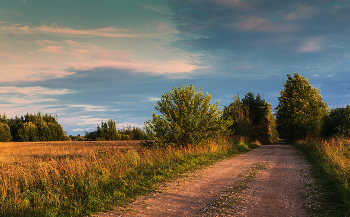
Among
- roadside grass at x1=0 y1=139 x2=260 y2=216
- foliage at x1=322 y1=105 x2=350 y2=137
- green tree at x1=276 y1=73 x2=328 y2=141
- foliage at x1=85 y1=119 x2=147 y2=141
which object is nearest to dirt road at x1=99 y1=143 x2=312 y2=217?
roadside grass at x1=0 y1=139 x2=260 y2=216

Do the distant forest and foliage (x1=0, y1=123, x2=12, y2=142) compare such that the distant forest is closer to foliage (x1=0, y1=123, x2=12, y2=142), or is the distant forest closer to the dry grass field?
foliage (x1=0, y1=123, x2=12, y2=142)

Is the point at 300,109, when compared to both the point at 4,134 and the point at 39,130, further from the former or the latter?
the point at 4,134

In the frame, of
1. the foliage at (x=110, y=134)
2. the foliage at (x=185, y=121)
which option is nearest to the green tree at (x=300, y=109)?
the foliage at (x=185, y=121)

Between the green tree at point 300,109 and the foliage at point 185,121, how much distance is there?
25.0 metres

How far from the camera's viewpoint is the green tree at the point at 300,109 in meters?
37.7

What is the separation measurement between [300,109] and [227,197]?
3728 cm

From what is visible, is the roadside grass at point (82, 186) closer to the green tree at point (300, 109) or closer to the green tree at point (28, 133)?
the green tree at point (300, 109)

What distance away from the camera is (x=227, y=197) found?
7254 millimetres

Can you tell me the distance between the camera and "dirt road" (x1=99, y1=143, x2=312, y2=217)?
6121mm

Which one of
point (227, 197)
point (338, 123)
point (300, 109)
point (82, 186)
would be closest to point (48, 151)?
point (82, 186)

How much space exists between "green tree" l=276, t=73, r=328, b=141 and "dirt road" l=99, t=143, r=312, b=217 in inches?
1240

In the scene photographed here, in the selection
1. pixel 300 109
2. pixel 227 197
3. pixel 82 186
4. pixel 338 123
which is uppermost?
pixel 300 109

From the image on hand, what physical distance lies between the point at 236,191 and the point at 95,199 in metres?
4.81

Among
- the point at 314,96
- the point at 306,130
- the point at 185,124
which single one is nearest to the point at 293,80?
the point at 314,96
